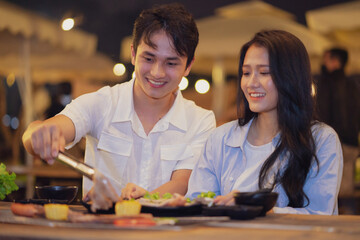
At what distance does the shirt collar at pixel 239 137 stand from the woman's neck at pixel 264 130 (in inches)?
1.1

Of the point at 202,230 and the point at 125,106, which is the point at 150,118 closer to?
the point at 125,106

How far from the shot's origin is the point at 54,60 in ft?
30.0

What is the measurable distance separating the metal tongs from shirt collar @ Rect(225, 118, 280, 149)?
0.87 m

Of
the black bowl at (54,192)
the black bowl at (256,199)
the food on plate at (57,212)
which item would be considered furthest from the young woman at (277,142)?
the food on plate at (57,212)

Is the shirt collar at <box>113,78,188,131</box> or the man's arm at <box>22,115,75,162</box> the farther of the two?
the shirt collar at <box>113,78,188,131</box>

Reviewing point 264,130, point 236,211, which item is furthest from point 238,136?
point 236,211

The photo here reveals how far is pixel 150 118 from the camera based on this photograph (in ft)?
8.96

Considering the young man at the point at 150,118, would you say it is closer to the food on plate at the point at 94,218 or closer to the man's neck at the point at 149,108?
the man's neck at the point at 149,108

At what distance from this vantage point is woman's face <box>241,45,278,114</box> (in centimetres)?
230

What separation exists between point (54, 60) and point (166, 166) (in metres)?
6.88

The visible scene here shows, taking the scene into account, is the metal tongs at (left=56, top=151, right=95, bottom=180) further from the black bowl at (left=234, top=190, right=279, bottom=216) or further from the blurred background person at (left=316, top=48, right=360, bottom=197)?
the blurred background person at (left=316, top=48, right=360, bottom=197)

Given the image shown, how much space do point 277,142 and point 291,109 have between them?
0.15m

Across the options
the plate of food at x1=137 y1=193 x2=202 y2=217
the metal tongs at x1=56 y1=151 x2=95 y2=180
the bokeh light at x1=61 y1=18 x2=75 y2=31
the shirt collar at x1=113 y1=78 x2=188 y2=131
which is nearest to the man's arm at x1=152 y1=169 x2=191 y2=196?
the shirt collar at x1=113 y1=78 x2=188 y2=131

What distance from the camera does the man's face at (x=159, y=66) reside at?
2469 mm
